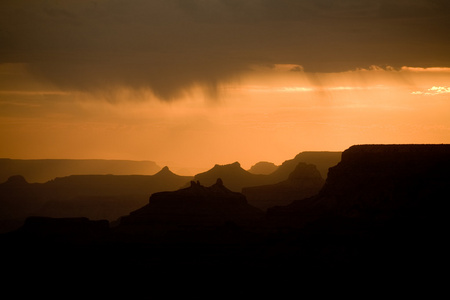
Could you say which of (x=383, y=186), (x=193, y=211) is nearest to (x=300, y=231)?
(x=383, y=186)

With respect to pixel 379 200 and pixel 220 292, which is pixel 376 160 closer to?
pixel 379 200

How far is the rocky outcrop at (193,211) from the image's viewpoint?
176m

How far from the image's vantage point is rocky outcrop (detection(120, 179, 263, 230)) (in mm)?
176450

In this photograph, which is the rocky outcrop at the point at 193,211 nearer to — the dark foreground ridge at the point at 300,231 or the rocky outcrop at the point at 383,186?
the dark foreground ridge at the point at 300,231

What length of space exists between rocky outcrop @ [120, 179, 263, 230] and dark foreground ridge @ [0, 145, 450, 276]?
233 millimetres

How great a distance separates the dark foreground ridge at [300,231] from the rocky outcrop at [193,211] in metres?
0.23

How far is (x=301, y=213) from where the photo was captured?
168 m

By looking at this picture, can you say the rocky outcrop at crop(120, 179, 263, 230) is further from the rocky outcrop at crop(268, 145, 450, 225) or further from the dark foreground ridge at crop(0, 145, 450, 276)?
the rocky outcrop at crop(268, 145, 450, 225)

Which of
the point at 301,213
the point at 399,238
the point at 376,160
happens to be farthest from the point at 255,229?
the point at 399,238

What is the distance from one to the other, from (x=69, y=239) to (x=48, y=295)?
99.2ft

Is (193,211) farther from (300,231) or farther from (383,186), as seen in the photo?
(383,186)

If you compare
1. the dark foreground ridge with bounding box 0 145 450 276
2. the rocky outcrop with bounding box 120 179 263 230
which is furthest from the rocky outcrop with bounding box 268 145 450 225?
the rocky outcrop with bounding box 120 179 263 230

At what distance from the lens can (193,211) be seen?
593 ft

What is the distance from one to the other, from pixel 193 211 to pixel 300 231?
3036cm
